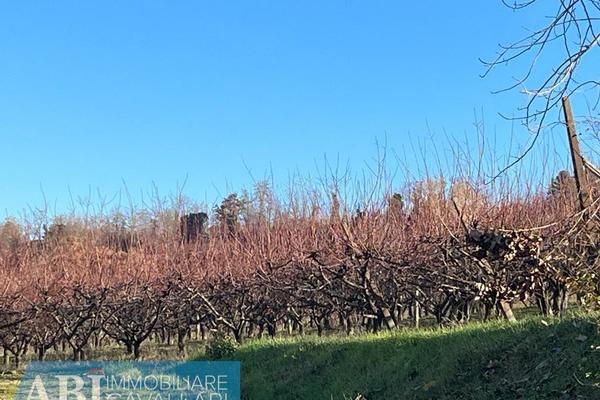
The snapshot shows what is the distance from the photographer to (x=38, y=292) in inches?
601

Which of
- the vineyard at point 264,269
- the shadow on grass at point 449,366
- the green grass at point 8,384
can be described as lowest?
the green grass at point 8,384

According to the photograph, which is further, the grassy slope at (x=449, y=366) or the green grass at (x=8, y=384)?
the green grass at (x=8, y=384)

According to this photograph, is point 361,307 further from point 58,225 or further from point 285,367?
point 58,225

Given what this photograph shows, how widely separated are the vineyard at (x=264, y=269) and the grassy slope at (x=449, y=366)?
1395 mm

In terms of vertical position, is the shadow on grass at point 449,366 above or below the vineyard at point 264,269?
below

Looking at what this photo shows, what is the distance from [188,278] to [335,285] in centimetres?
446
